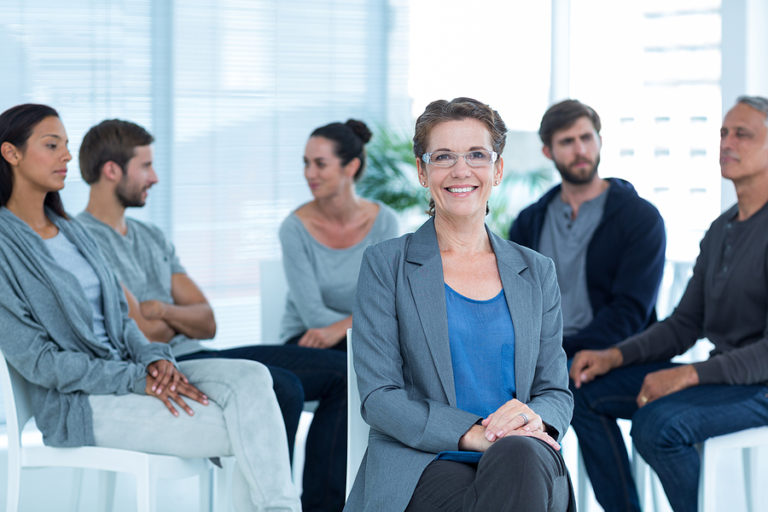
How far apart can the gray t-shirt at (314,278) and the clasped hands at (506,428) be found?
1482 mm

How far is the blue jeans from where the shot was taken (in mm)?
2408

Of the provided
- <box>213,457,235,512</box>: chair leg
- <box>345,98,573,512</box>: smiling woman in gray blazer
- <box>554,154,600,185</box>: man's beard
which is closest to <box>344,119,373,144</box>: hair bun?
<box>554,154,600,185</box>: man's beard

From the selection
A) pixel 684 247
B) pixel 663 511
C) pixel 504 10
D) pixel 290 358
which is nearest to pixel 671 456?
pixel 663 511

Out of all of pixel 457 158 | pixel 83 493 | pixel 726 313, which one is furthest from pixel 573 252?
pixel 83 493

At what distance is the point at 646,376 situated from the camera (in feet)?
8.75

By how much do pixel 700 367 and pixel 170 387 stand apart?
151cm

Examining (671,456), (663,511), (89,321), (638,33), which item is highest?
(638,33)

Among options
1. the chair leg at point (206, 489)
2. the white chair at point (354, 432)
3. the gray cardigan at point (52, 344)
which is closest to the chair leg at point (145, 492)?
the gray cardigan at point (52, 344)

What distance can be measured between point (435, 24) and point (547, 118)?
2432mm

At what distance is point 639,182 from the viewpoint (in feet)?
17.5

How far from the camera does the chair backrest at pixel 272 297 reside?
3529mm

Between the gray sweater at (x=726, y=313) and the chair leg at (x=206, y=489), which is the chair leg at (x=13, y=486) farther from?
the gray sweater at (x=726, y=313)

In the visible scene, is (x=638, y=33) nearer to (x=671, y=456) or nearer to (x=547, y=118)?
(x=547, y=118)

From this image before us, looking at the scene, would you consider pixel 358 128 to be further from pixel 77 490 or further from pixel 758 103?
pixel 77 490
